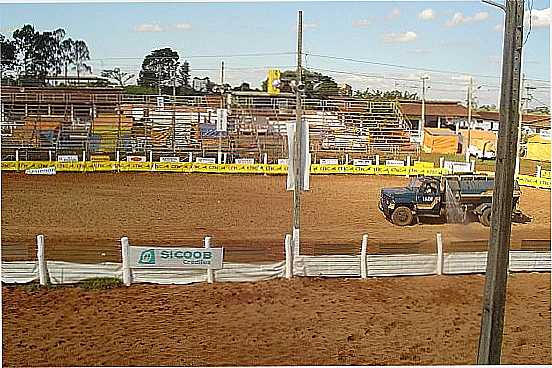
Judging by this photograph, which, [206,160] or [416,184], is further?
[206,160]

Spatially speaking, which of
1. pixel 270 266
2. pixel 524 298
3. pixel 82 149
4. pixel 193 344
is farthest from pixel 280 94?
pixel 193 344

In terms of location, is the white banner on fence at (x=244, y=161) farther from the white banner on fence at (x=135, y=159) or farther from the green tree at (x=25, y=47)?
the green tree at (x=25, y=47)

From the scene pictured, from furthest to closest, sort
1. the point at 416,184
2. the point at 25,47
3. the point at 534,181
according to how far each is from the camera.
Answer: the point at 534,181, the point at 416,184, the point at 25,47

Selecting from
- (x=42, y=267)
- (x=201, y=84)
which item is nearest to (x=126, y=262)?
(x=42, y=267)

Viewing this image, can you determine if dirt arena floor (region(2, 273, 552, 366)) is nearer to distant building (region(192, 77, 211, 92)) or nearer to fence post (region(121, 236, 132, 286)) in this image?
fence post (region(121, 236, 132, 286))

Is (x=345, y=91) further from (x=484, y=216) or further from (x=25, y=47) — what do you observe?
(x=25, y=47)

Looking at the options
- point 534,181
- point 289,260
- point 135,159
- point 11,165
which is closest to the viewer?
point 289,260

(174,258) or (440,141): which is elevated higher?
(440,141)

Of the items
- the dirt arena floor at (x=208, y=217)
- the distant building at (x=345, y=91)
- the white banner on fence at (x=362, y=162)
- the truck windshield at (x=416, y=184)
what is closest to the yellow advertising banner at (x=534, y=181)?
the dirt arena floor at (x=208, y=217)
